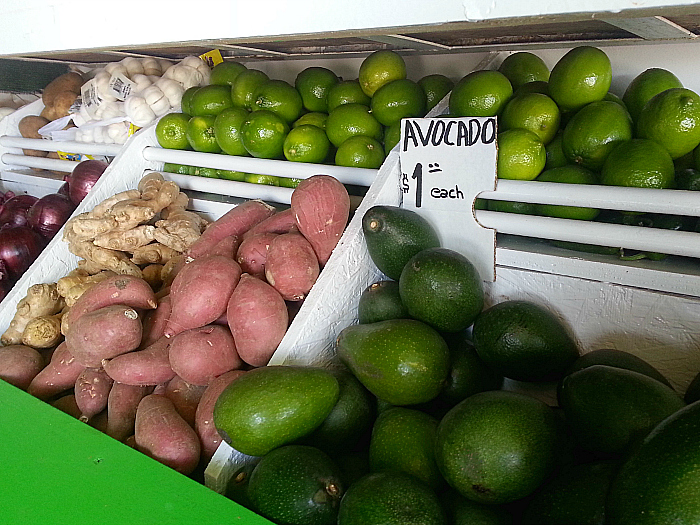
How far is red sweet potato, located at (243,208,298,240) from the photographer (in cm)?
114

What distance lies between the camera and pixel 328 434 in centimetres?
82

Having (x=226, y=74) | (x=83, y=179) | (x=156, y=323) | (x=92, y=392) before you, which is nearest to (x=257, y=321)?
(x=156, y=323)

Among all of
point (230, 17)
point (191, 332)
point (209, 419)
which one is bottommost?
→ point (209, 419)

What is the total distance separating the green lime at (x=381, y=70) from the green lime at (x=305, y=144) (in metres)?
0.18

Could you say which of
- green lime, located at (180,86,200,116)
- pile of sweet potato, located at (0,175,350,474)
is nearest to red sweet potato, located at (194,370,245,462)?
pile of sweet potato, located at (0,175,350,474)

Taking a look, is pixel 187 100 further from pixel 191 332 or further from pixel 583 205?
pixel 583 205

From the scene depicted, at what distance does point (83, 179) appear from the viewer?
1.70m

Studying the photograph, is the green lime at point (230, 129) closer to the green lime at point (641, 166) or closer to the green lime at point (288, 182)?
the green lime at point (288, 182)

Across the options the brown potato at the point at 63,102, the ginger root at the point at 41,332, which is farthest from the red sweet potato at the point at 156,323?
the brown potato at the point at 63,102

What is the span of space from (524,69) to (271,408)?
916mm

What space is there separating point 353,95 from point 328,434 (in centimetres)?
87

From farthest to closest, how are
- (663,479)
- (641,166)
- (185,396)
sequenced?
(185,396) < (641,166) < (663,479)

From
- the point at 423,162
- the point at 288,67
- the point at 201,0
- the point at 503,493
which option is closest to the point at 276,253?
the point at 423,162

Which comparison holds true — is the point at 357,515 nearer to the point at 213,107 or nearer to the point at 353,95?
the point at 353,95
